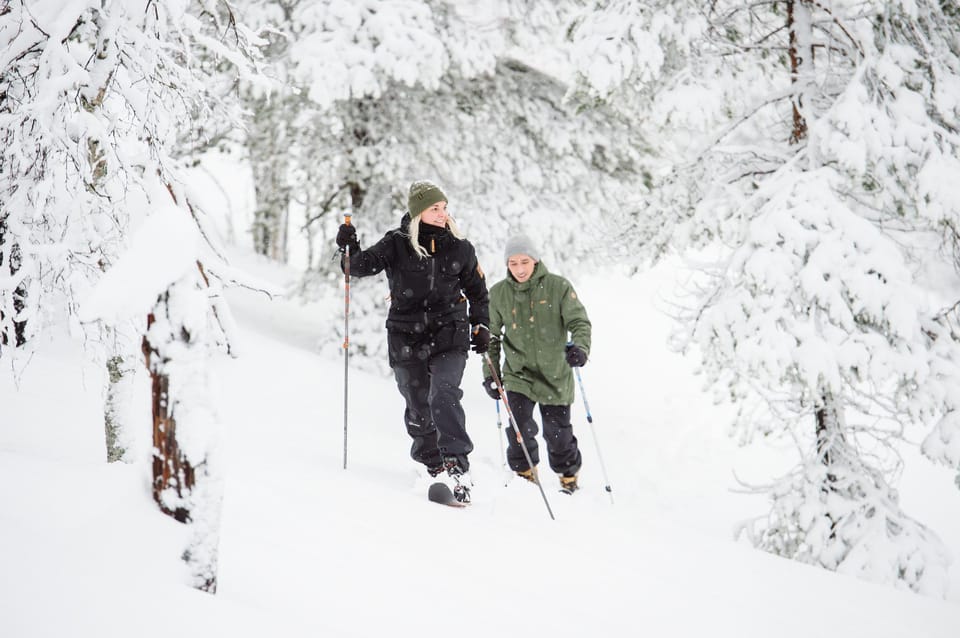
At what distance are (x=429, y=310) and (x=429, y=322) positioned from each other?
0.28 ft

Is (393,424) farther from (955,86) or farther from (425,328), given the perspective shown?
(955,86)

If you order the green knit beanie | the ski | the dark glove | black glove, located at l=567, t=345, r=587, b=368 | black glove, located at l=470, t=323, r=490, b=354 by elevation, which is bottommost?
the ski

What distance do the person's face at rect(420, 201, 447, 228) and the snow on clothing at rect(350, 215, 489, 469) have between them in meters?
0.05

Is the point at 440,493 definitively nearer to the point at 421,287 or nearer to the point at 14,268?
the point at 421,287

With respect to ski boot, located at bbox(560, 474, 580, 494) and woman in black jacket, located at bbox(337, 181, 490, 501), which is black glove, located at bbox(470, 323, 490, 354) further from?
ski boot, located at bbox(560, 474, 580, 494)

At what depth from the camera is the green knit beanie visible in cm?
452

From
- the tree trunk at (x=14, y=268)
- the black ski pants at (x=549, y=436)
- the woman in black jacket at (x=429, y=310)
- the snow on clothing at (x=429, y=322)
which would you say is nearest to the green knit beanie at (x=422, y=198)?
the woman in black jacket at (x=429, y=310)

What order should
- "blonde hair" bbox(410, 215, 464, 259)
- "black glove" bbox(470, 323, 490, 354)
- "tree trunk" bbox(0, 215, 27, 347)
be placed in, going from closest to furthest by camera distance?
"tree trunk" bbox(0, 215, 27, 347)
"blonde hair" bbox(410, 215, 464, 259)
"black glove" bbox(470, 323, 490, 354)

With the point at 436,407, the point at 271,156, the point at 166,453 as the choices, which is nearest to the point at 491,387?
the point at 436,407

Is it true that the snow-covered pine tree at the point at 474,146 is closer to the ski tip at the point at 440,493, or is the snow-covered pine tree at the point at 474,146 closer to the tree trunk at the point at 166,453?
the ski tip at the point at 440,493

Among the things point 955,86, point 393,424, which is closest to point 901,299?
point 955,86

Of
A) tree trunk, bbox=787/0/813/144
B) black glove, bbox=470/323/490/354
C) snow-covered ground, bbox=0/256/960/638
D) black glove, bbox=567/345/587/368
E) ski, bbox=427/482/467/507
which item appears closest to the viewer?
snow-covered ground, bbox=0/256/960/638

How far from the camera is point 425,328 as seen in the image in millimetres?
4621

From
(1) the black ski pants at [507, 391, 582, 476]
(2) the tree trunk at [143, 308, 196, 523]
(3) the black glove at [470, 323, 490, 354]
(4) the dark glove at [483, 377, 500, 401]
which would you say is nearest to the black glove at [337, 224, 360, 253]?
(3) the black glove at [470, 323, 490, 354]
